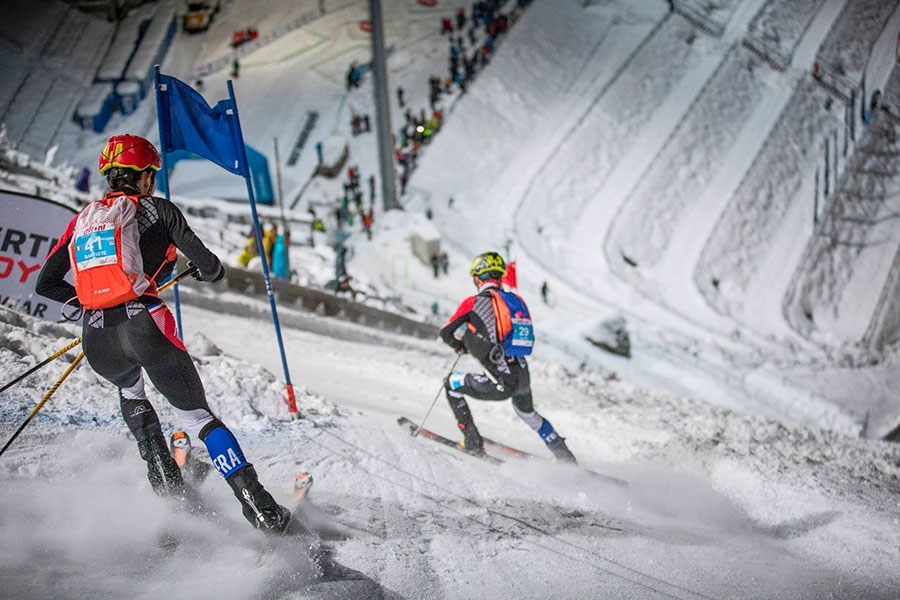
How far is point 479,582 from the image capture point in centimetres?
339

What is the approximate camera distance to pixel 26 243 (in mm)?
6039

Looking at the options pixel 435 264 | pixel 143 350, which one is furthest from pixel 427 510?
pixel 435 264

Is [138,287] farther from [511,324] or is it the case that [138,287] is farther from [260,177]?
[260,177]

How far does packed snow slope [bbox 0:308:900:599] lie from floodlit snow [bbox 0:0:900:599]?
0.02 meters

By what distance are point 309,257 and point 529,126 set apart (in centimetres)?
1578

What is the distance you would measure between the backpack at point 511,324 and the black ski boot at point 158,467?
8.81ft

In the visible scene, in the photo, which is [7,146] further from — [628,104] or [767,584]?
[628,104]

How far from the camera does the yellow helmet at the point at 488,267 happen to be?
546 centimetres

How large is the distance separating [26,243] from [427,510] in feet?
15.1

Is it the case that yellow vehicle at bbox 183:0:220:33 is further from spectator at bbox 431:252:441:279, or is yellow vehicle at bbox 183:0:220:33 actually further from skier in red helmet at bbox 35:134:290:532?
skier in red helmet at bbox 35:134:290:532

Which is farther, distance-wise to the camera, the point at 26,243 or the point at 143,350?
the point at 26,243

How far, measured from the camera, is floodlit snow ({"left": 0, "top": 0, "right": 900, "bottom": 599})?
357 cm

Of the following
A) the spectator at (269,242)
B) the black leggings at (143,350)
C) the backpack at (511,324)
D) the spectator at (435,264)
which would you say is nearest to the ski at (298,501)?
the black leggings at (143,350)

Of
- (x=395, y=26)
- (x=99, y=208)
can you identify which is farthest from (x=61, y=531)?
(x=395, y=26)
